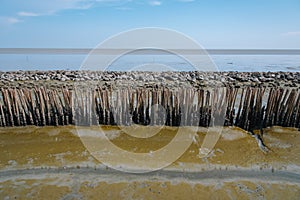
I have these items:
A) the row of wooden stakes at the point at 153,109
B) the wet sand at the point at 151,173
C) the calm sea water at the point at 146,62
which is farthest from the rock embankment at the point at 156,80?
the calm sea water at the point at 146,62

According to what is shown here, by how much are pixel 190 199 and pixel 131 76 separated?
39.4 feet

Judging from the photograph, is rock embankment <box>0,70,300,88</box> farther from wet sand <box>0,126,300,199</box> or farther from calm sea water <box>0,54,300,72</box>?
calm sea water <box>0,54,300,72</box>

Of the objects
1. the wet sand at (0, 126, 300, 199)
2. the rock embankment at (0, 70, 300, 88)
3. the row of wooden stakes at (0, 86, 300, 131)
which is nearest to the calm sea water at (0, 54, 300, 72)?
the rock embankment at (0, 70, 300, 88)

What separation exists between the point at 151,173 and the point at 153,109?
7.92ft

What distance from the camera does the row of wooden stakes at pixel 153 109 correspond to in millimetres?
6809

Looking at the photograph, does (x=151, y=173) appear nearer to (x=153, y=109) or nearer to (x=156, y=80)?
(x=153, y=109)

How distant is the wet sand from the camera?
427 cm

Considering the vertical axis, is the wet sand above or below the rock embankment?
below

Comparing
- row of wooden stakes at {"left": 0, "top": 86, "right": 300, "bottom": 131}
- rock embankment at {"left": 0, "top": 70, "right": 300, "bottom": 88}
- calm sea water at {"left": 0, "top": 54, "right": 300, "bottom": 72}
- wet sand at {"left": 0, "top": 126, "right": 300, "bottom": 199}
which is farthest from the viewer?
calm sea water at {"left": 0, "top": 54, "right": 300, "bottom": 72}

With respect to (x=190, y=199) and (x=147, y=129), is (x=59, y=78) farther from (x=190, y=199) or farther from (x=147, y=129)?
(x=190, y=199)

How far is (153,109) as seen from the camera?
6.94 metres

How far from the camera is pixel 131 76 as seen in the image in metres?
15.5

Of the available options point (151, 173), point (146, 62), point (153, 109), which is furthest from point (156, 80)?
point (146, 62)

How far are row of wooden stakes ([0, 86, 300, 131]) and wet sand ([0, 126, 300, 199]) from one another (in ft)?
1.45
